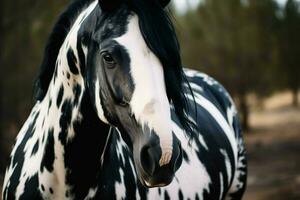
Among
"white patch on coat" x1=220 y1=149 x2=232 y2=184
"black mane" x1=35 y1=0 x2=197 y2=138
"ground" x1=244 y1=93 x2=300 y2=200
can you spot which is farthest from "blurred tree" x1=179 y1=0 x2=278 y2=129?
"black mane" x1=35 y1=0 x2=197 y2=138

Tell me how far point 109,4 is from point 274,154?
921 centimetres

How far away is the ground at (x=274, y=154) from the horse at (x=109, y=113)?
4.38m

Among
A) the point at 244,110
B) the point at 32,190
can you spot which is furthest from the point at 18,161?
the point at 244,110

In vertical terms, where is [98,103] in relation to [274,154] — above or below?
below

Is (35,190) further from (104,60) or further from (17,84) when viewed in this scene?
(17,84)

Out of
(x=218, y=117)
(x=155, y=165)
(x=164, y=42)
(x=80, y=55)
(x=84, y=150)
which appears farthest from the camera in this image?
(x=218, y=117)

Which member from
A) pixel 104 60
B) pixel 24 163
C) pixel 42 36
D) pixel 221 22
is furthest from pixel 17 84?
pixel 104 60

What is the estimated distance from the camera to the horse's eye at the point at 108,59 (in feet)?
5.87

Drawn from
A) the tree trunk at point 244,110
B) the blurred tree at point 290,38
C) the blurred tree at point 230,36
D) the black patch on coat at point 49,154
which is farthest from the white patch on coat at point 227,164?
the tree trunk at point 244,110

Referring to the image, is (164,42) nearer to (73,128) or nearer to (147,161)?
(147,161)

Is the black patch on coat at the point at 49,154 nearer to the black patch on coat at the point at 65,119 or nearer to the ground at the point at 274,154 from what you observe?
the black patch on coat at the point at 65,119

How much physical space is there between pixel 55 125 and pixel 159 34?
2.26ft

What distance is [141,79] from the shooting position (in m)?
1.70

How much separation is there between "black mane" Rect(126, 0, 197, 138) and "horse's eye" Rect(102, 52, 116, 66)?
14 cm
